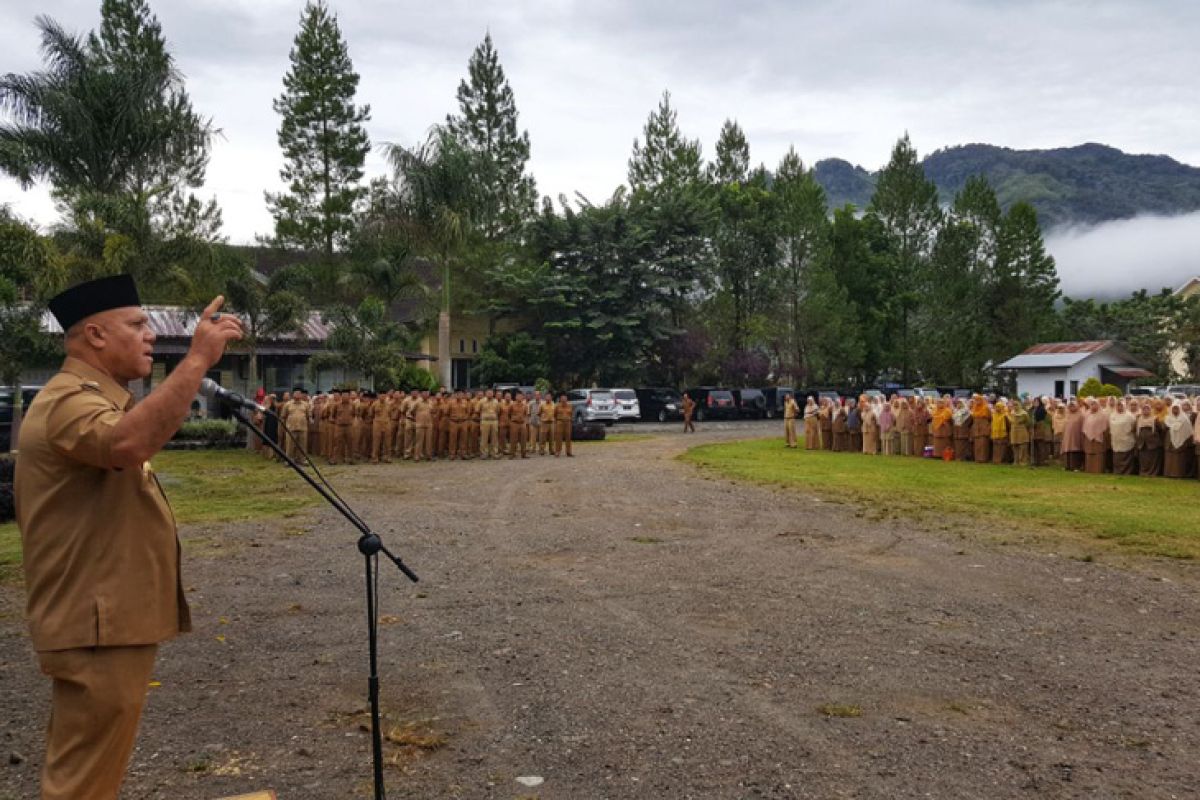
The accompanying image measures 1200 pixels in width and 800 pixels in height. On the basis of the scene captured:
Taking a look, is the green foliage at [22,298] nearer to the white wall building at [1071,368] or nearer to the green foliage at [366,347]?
the green foliage at [366,347]

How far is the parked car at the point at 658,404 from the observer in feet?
139

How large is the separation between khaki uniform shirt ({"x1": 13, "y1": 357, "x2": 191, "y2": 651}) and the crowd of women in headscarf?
67.7ft

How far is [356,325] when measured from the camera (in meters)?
32.5

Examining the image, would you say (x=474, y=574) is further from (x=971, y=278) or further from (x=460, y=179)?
(x=971, y=278)

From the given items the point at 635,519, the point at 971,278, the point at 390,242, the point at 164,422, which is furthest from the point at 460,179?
the point at 971,278

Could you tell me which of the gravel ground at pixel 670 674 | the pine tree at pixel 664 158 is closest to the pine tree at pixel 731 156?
the pine tree at pixel 664 158

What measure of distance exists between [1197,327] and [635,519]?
46.9 meters

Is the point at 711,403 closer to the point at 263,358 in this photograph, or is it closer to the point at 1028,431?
the point at 263,358

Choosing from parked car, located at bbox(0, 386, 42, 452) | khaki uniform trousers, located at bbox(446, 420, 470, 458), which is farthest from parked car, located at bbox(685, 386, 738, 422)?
parked car, located at bbox(0, 386, 42, 452)

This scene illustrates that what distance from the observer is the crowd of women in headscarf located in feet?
65.3

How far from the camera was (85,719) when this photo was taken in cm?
295

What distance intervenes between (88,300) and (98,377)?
0.25 m

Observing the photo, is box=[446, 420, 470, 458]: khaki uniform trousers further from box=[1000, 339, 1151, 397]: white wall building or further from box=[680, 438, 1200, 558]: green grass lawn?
box=[1000, 339, 1151, 397]: white wall building

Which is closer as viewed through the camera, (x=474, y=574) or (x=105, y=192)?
(x=474, y=574)
